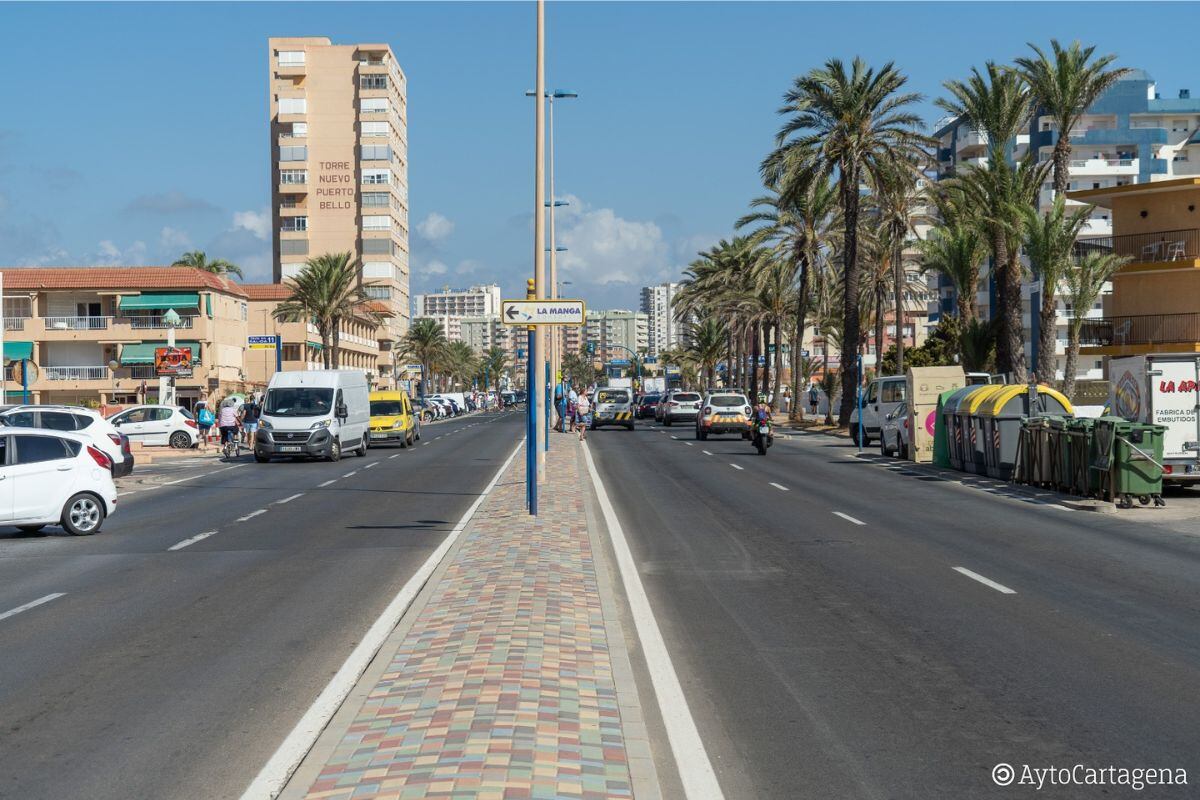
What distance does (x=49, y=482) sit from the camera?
18.0 metres

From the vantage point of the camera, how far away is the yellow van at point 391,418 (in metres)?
45.6

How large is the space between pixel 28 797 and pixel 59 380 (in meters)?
75.6

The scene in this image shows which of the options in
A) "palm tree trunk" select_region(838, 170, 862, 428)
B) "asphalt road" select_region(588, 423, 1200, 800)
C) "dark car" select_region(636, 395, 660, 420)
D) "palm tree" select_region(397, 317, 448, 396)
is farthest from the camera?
"palm tree" select_region(397, 317, 448, 396)

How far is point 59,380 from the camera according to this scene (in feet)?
249

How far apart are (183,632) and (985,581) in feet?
24.4

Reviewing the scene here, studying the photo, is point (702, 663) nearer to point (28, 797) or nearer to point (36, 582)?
point (28, 797)

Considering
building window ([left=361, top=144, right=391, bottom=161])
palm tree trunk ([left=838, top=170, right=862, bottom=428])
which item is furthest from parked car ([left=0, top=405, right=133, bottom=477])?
building window ([left=361, top=144, right=391, bottom=161])

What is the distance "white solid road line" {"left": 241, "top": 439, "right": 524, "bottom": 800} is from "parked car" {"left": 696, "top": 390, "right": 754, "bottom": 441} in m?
36.7

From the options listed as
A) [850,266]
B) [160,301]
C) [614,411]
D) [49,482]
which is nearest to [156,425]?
[614,411]

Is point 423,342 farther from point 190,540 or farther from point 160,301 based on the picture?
point 190,540

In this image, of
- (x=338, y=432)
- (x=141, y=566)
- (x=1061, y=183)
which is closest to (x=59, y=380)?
(x=338, y=432)

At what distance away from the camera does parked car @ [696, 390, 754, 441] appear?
1938 inches

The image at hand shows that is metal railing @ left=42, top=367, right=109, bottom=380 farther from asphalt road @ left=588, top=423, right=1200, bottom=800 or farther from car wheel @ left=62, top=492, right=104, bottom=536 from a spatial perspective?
asphalt road @ left=588, top=423, right=1200, bottom=800

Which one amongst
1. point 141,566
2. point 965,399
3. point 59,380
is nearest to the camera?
point 141,566
